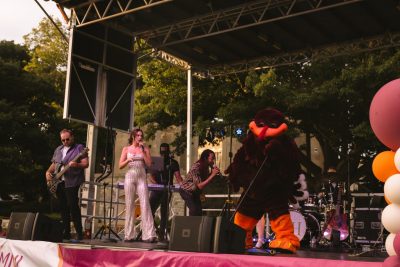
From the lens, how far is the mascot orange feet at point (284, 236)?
5.26 m

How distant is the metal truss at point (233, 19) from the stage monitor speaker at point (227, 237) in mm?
5724

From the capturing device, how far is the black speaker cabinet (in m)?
6.40

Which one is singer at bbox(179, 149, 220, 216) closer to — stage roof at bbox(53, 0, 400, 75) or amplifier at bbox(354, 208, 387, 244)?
→ stage roof at bbox(53, 0, 400, 75)

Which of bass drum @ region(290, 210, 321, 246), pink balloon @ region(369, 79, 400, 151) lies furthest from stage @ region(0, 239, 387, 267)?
bass drum @ region(290, 210, 321, 246)

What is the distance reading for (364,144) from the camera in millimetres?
14648

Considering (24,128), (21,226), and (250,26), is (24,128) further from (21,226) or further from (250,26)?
(21,226)

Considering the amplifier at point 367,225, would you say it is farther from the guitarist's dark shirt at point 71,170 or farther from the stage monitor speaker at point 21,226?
the stage monitor speaker at point 21,226

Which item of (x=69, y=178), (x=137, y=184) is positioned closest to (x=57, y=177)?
(x=69, y=178)

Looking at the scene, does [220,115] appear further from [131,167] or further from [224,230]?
[224,230]

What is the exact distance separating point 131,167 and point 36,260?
6.33ft

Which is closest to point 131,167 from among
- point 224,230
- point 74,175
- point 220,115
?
point 74,175

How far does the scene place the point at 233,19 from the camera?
35.3 feet

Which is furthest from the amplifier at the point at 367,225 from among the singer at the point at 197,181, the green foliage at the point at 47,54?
the green foliage at the point at 47,54

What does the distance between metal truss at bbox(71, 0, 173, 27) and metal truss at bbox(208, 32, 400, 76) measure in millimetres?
3223
